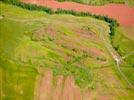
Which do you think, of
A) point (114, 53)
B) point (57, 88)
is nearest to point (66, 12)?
point (114, 53)

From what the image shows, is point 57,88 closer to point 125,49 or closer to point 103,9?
point 125,49

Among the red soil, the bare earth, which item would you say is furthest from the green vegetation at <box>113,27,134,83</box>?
the bare earth

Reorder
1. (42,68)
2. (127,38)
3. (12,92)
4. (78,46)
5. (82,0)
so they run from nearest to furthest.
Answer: (12,92) < (42,68) < (78,46) < (127,38) < (82,0)

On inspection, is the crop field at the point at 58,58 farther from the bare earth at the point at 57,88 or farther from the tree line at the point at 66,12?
the tree line at the point at 66,12

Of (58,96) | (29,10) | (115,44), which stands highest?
(29,10)

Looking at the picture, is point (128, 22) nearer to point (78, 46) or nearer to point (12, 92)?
point (78, 46)

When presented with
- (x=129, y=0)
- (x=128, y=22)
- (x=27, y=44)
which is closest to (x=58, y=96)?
(x=27, y=44)
